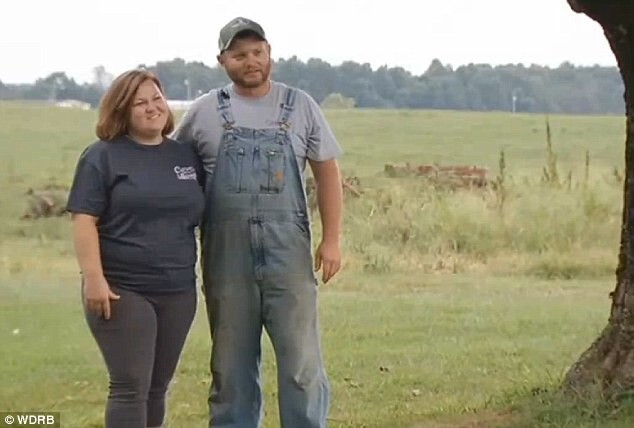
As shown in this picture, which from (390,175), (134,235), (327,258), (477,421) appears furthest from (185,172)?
(390,175)

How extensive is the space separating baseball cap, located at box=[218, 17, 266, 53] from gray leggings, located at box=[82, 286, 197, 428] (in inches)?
34.0

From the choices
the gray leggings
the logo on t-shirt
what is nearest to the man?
the logo on t-shirt

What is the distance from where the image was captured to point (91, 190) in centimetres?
405

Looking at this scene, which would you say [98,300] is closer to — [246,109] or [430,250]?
[246,109]

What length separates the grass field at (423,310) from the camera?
243 inches

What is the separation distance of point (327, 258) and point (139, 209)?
0.76 m

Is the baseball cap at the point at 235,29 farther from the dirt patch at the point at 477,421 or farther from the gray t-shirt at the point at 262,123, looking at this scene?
the dirt patch at the point at 477,421

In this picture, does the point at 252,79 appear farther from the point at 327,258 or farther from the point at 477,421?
the point at 477,421

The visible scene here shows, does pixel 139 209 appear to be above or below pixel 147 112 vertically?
below

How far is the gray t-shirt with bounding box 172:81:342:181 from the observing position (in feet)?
14.3

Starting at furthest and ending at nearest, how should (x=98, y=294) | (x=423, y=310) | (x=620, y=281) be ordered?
(x=423, y=310) < (x=620, y=281) < (x=98, y=294)

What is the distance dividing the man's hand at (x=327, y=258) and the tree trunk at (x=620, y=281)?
1.53 metres

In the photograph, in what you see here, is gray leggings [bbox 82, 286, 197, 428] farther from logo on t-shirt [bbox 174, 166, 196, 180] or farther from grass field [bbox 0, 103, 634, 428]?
grass field [bbox 0, 103, 634, 428]

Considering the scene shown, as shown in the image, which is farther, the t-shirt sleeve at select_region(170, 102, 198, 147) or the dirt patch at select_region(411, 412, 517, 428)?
the dirt patch at select_region(411, 412, 517, 428)
